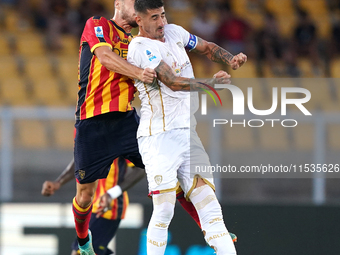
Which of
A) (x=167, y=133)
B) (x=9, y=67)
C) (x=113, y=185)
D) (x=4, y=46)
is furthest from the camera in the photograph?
(x=4, y=46)

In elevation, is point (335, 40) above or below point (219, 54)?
above

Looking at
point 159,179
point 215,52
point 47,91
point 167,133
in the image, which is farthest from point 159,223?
point 47,91

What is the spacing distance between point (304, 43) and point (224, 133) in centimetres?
459

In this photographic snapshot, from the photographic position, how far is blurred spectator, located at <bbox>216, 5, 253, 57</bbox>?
10609 millimetres

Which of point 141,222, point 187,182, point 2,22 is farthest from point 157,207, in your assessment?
point 2,22

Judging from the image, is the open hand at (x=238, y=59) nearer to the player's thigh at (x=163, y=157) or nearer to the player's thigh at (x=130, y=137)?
the player's thigh at (x=163, y=157)

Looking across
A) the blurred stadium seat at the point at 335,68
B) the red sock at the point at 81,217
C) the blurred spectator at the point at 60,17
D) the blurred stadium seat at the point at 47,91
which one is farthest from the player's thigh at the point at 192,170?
the blurred spectator at the point at 60,17

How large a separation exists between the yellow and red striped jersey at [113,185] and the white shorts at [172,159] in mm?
1208

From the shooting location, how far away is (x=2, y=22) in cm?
1170

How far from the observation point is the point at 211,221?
4035 mm

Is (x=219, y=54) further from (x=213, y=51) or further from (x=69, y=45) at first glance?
(x=69, y=45)

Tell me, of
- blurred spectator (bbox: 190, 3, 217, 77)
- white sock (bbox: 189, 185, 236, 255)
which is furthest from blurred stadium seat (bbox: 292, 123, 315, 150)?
blurred spectator (bbox: 190, 3, 217, 77)

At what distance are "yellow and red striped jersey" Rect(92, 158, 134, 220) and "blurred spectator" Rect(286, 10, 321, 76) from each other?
5.67m

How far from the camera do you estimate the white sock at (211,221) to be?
3971mm
